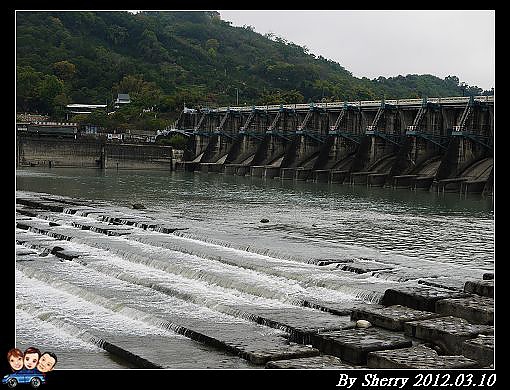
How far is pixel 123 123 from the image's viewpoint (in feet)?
412

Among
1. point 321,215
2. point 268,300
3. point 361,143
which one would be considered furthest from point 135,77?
point 268,300

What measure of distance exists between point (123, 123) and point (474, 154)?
231ft

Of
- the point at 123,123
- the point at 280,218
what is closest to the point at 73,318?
the point at 280,218

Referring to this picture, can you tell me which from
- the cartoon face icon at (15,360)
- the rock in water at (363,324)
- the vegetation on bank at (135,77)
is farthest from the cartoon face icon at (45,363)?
the vegetation on bank at (135,77)

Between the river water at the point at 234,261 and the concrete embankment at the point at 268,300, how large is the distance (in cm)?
7

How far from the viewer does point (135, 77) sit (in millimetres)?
159500

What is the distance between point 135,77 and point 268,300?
475 feet

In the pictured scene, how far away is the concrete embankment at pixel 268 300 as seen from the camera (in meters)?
13.7

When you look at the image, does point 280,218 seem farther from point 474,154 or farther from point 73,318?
point 474,154

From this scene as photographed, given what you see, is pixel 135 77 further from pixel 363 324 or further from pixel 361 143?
pixel 363 324

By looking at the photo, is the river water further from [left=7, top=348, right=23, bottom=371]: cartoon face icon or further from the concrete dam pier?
the concrete dam pier

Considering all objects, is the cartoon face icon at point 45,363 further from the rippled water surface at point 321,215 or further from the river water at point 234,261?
the rippled water surface at point 321,215

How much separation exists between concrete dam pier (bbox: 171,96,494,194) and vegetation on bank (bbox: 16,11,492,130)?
19.5 metres
